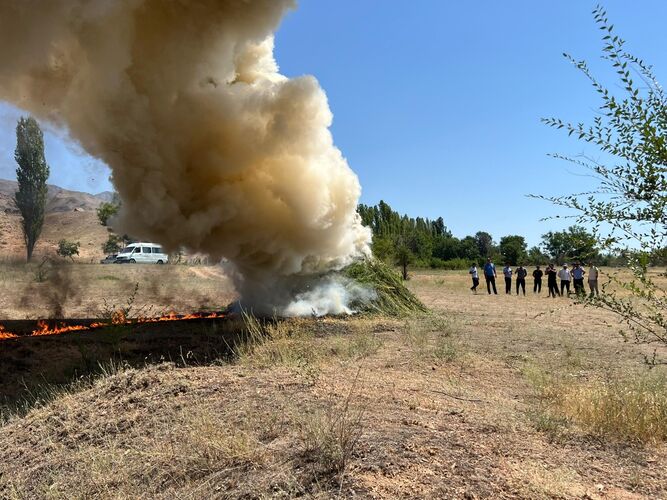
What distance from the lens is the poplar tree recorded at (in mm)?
18781

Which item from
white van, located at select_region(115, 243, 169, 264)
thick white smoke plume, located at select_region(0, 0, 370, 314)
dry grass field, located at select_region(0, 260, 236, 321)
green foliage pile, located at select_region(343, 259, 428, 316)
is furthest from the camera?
white van, located at select_region(115, 243, 169, 264)

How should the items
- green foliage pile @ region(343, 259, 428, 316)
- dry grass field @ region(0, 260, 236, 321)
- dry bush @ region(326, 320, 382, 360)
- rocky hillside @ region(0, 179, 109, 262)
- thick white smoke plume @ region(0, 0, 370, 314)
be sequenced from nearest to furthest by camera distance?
1. dry bush @ region(326, 320, 382, 360)
2. thick white smoke plume @ region(0, 0, 370, 314)
3. green foliage pile @ region(343, 259, 428, 316)
4. dry grass field @ region(0, 260, 236, 321)
5. rocky hillside @ region(0, 179, 109, 262)

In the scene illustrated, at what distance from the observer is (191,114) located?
37.0 feet

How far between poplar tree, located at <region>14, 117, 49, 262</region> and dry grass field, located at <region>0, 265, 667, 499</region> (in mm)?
13496

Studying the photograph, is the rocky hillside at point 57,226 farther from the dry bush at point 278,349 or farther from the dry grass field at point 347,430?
the dry grass field at point 347,430

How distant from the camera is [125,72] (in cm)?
1075

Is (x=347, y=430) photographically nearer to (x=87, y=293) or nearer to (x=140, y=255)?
(x=87, y=293)

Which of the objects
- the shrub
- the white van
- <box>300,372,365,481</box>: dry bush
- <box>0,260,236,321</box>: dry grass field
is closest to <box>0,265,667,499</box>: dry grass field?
<box>300,372,365,481</box>: dry bush

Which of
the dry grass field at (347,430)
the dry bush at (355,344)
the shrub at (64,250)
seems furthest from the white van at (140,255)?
the dry grass field at (347,430)

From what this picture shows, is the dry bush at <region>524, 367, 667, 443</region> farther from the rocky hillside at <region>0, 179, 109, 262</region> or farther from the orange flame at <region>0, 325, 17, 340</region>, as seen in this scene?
the rocky hillside at <region>0, 179, 109, 262</region>

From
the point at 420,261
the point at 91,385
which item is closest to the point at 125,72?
the point at 91,385

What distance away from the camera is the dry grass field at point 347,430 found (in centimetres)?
357

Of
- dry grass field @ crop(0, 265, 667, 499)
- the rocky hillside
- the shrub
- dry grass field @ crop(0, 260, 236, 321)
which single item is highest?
the rocky hillside

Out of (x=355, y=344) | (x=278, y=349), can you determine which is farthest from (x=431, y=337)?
(x=278, y=349)
